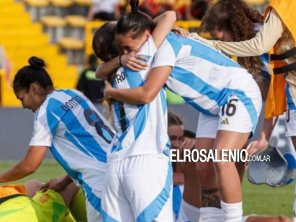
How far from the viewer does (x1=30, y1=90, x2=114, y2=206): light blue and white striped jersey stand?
7.37 m

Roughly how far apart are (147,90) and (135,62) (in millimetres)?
201

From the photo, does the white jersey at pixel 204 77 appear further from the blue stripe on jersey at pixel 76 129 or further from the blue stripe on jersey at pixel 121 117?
the blue stripe on jersey at pixel 76 129

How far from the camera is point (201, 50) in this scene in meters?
6.98

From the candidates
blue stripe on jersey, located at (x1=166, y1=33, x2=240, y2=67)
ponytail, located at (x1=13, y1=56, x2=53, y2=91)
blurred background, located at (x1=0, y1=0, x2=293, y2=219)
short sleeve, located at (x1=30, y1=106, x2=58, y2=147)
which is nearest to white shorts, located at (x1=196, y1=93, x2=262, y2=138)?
blue stripe on jersey, located at (x1=166, y1=33, x2=240, y2=67)

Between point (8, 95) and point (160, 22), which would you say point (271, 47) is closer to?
point (160, 22)

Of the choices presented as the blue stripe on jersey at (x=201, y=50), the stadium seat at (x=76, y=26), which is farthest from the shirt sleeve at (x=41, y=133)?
the stadium seat at (x=76, y=26)

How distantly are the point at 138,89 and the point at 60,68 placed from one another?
1345 centimetres

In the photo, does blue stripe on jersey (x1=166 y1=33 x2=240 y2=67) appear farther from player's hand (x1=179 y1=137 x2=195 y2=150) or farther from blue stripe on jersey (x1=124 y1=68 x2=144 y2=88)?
player's hand (x1=179 y1=137 x2=195 y2=150)

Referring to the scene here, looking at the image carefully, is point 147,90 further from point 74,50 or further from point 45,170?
point 74,50

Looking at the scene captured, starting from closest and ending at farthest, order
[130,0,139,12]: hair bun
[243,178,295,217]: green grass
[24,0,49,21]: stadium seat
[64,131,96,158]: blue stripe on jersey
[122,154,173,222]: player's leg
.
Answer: [122,154,173,222]: player's leg → [130,0,139,12]: hair bun → [64,131,96,158]: blue stripe on jersey → [243,178,295,217]: green grass → [24,0,49,21]: stadium seat

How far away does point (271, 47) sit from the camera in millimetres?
7426

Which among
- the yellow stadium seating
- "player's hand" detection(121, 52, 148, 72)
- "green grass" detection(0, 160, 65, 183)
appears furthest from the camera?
the yellow stadium seating

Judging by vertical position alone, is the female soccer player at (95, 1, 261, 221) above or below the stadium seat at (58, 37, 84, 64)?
above

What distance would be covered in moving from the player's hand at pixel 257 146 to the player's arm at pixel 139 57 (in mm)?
1125
